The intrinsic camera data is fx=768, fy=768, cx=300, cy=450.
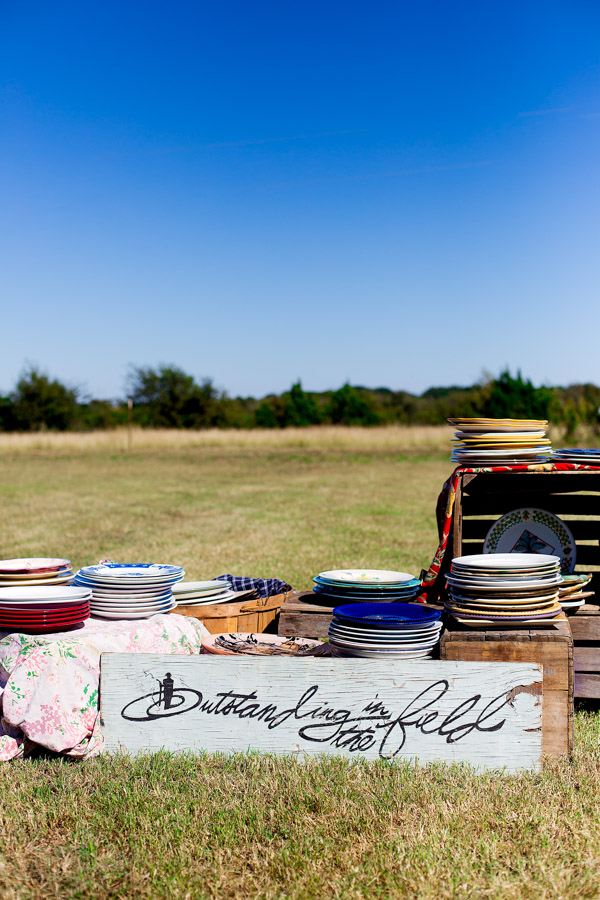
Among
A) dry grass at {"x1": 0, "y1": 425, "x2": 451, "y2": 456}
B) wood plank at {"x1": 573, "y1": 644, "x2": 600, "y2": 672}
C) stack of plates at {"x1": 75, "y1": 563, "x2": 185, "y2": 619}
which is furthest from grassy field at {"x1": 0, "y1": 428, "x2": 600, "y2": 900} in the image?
dry grass at {"x1": 0, "y1": 425, "x2": 451, "y2": 456}

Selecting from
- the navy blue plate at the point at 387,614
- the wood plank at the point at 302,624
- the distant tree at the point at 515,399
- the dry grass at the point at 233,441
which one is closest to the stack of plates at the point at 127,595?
the wood plank at the point at 302,624

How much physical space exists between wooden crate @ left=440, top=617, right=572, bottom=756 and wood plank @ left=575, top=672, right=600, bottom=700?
2.04ft

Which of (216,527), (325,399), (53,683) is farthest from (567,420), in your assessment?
(325,399)

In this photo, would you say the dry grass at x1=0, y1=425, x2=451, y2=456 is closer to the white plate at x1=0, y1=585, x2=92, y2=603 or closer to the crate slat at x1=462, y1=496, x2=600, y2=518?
the crate slat at x1=462, y1=496, x2=600, y2=518

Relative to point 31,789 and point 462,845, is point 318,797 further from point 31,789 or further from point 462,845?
point 31,789

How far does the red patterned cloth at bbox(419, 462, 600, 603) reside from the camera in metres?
A: 3.85

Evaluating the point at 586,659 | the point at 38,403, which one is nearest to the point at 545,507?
the point at 586,659

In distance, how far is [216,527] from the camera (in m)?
11.4

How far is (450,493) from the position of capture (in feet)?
12.9

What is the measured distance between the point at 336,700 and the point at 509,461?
162 cm

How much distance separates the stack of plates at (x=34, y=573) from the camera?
12.2 ft

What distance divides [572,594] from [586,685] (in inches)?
16.2

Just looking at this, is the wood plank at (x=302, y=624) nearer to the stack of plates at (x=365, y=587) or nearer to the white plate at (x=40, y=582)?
the stack of plates at (x=365, y=587)

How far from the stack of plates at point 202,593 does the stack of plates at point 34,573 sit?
55cm
